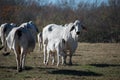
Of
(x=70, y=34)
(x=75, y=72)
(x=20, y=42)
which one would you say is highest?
(x=70, y=34)

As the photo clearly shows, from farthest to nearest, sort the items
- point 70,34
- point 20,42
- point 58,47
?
1. point 70,34
2. point 58,47
3. point 20,42

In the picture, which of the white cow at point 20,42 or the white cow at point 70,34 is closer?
the white cow at point 20,42

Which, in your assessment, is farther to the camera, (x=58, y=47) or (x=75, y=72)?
(x=58, y=47)

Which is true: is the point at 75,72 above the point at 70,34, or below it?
below

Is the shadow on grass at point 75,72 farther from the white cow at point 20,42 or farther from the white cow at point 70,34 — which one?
the white cow at point 70,34

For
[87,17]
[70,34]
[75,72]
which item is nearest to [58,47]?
[70,34]

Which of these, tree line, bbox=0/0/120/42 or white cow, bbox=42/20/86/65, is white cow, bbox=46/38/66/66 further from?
tree line, bbox=0/0/120/42

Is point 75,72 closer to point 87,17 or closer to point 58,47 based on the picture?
point 58,47

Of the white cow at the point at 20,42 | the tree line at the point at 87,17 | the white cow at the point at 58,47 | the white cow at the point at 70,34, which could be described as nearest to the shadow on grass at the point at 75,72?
the white cow at the point at 20,42

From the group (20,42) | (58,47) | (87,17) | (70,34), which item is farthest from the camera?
(87,17)

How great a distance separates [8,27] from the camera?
1739cm

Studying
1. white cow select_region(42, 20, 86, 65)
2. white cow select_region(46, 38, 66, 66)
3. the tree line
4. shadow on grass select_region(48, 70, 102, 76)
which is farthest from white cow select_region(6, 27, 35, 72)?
the tree line

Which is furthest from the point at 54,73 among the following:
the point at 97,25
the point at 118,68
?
the point at 97,25

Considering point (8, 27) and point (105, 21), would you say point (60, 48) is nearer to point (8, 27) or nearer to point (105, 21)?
point (8, 27)
